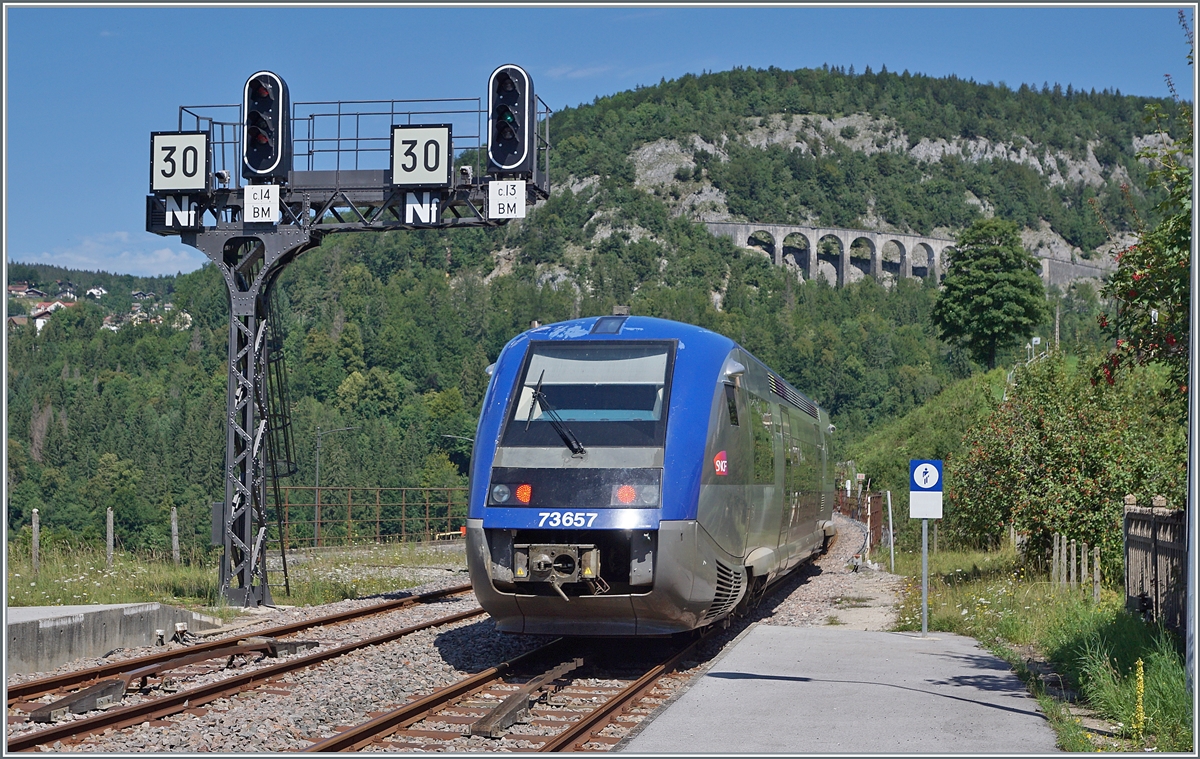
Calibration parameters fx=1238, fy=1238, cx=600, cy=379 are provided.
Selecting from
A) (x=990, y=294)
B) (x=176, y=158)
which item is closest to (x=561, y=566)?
(x=176, y=158)

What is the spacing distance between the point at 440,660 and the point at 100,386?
5138 inches

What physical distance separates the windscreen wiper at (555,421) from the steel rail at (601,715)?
223cm

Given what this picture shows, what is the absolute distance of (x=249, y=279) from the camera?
19594mm

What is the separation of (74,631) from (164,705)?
3.57 m

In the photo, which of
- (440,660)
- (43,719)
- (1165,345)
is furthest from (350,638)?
(1165,345)

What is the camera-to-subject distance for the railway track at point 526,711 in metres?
8.95

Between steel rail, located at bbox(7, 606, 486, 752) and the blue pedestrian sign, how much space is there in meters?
7.54

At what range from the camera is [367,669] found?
40.5 ft

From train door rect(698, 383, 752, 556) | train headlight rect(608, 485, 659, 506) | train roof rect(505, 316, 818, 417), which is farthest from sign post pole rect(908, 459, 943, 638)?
train headlight rect(608, 485, 659, 506)

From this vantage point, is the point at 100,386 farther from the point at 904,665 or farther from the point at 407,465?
the point at 904,665

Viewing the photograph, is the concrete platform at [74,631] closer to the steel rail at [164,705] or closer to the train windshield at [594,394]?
the steel rail at [164,705]

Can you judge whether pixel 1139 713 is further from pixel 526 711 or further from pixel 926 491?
pixel 926 491

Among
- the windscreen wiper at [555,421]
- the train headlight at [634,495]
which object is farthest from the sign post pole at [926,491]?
the windscreen wiper at [555,421]

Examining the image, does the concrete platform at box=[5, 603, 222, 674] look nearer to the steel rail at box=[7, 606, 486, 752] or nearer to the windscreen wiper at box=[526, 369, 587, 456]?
the steel rail at box=[7, 606, 486, 752]
